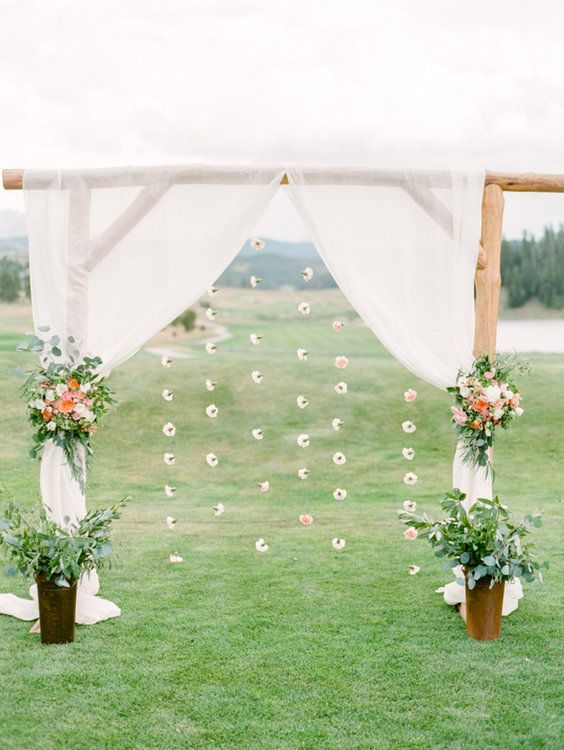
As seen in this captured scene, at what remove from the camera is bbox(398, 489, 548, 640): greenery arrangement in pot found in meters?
4.23

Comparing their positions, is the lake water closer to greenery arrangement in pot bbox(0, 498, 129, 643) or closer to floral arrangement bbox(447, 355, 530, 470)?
floral arrangement bbox(447, 355, 530, 470)

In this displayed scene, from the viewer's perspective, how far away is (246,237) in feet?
15.6

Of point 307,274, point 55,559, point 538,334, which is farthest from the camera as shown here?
point 538,334

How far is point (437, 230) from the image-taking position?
4.77 m

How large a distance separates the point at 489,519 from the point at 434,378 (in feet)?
2.78

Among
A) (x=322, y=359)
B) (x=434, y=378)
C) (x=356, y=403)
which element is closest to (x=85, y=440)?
(x=434, y=378)

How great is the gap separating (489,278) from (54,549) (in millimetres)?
2739

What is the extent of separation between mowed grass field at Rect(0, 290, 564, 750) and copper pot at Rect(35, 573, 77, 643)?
86mm

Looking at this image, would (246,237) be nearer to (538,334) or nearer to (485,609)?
(485,609)

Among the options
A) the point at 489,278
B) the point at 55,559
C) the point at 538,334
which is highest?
the point at 538,334

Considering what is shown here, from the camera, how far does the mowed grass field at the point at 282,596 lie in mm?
3564

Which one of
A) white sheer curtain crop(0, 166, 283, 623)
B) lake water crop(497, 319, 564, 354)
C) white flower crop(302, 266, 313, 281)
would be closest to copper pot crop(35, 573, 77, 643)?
white sheer curtain crop(0, 166, 283, 623)

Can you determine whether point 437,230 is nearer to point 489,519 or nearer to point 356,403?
point 489,519

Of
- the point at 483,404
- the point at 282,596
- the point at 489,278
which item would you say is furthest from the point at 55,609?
the point at 489,278
